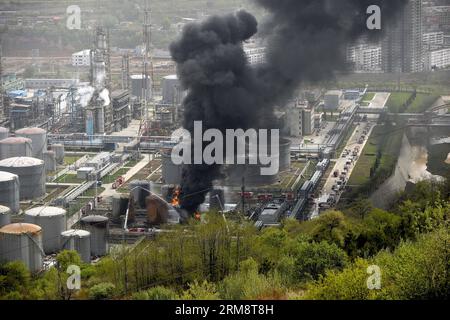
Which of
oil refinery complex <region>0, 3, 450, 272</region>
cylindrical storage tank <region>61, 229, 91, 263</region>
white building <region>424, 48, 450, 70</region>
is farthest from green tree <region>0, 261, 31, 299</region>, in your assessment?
white building <region>424, 48, 450, 70</region>

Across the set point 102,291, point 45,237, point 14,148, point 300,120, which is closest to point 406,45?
point 300,120

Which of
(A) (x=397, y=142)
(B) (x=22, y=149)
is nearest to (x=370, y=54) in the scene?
(A) (x=397, y=142)

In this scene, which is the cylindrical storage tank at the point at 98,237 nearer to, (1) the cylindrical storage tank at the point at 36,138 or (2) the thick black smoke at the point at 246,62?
(2) the thick black smoke at the point at 246,62

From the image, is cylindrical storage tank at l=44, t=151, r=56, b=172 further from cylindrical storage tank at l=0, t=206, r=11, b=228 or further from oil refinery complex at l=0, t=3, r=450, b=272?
cylindrical storage tank at l=0, t=206, r=11, b=228

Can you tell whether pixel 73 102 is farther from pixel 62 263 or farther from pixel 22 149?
pixel 62 263

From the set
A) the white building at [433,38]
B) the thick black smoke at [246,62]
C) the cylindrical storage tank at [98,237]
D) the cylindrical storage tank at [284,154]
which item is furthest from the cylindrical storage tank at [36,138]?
the white building at [433,38]

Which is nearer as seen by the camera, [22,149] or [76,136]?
[22,149]
